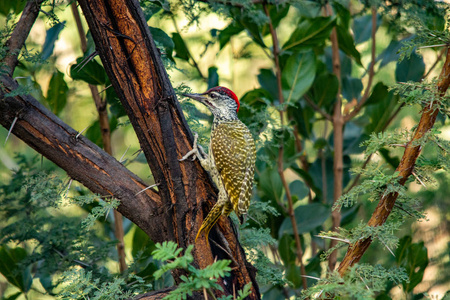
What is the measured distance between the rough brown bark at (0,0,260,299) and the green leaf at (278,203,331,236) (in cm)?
135

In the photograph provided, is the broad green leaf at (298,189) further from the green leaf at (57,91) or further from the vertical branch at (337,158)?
the green leaf at (57,91)

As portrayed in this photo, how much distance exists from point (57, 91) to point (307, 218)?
1.99m

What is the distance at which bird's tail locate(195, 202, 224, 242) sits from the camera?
2.21 m

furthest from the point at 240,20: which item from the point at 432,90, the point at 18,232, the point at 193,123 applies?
the point at 18,232

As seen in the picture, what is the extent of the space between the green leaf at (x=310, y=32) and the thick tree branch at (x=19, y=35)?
5.77 ft

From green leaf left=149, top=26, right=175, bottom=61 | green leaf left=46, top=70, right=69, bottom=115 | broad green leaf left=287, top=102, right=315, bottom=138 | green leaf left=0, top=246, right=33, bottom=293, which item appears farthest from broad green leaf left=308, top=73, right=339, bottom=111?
green leaf left=0, top=246, right=33, bottom=293

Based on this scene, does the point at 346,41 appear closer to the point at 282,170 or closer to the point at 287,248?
the point at 282,170

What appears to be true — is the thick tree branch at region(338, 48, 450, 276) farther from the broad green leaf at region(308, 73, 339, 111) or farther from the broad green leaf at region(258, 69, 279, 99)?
the broad green leaf at region(258, 69, 279, 99)

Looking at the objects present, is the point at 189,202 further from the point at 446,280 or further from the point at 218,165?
the point at 446,280

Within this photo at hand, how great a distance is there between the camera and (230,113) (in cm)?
300

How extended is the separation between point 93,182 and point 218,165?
2.18 feet

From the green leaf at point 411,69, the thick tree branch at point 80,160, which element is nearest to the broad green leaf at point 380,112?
the green leaf at point 411,69

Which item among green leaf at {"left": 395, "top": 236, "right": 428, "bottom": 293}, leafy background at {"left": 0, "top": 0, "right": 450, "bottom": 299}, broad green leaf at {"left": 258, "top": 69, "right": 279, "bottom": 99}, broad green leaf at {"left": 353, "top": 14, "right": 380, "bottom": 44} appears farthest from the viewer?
broad green leaf at {"left": 353, "top": 14, "right": 380, "bottom": 44}

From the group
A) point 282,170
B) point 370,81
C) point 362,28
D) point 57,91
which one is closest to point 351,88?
point 370,81
